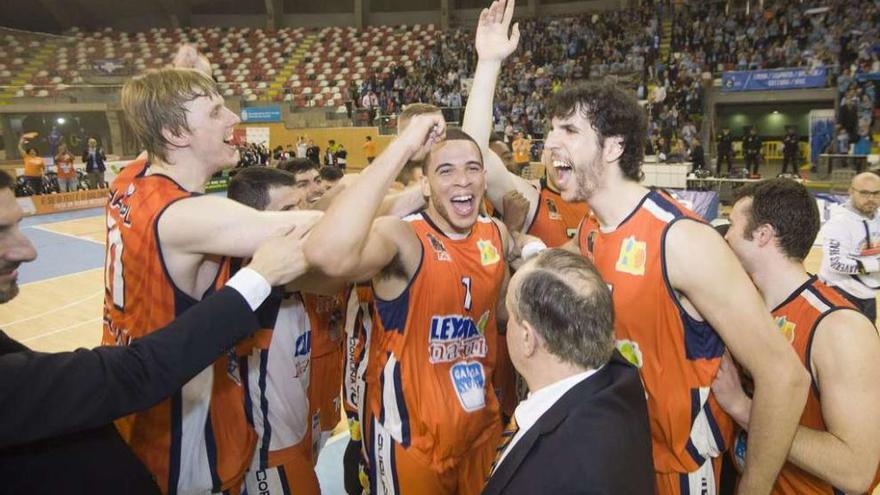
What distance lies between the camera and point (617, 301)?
2588 mm

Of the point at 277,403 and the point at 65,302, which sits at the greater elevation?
the point at 277,403

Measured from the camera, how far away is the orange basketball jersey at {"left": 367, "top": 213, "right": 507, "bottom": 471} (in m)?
2.94

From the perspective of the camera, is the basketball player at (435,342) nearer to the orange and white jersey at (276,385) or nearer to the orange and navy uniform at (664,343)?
the orange and white jersey at (276,385)

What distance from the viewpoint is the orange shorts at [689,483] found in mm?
2625

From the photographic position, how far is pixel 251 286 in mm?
1981

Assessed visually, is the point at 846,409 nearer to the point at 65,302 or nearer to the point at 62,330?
the point at 62,330

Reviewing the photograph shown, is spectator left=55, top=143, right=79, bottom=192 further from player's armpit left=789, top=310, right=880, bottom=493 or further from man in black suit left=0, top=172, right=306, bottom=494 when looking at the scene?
player's armpit left=789, top=310, right=880, bottom=493

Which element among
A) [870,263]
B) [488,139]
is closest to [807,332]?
[488,139]

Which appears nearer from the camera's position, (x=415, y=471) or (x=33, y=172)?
(x=415, y=471)

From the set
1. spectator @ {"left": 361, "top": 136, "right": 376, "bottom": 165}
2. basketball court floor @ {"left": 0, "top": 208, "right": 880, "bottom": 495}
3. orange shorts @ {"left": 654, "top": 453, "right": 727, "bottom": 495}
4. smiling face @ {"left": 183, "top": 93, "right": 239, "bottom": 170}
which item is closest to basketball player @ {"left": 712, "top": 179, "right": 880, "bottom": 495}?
orange shorts @ {"left": 654, "top": 453, "right": 727, "bottom": 495}

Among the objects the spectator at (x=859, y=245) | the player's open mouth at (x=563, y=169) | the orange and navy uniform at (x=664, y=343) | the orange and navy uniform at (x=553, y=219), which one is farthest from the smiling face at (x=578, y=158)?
the spectator at (x=859, y=245)

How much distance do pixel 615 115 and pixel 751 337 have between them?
1160 mm

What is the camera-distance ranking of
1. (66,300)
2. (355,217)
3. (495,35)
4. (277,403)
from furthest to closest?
(66,300), (495,35), (277,403), (355,217)

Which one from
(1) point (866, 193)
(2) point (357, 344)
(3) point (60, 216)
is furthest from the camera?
(3) point (60, 216)
